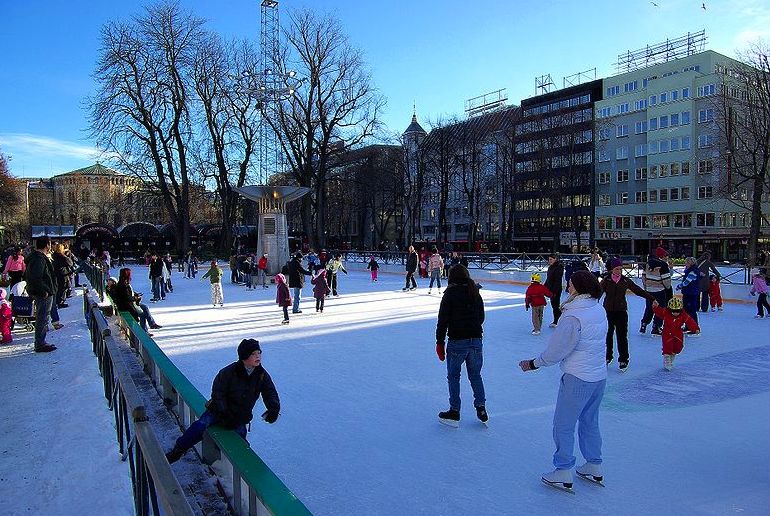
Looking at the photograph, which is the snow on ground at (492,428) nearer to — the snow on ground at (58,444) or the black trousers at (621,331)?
the black trousers at (621,331)

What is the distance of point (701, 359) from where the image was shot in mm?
8164

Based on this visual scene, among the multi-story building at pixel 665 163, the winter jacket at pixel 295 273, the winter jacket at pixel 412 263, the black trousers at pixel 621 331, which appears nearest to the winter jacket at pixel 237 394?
the black trousers at pixel 621 331

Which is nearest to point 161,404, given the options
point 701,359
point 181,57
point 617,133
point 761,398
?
point 761,398

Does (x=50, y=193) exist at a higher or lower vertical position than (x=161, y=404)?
higher

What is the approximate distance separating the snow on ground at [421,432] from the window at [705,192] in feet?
135

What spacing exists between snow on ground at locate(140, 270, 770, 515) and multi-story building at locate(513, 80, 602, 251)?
37831 millimetres

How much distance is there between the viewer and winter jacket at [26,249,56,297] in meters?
7.67

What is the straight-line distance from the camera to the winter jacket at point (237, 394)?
130 inches

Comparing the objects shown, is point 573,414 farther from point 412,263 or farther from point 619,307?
point 412,263

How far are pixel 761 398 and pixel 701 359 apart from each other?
7.05 feet

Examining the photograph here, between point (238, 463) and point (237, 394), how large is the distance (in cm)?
85

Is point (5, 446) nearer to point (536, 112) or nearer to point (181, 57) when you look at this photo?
point (181, 57)

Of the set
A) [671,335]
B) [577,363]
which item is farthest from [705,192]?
[577,363]

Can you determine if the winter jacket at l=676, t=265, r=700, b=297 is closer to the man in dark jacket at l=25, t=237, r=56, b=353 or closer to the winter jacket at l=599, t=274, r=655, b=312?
the winter jacket at l=599, t=274, r=655, b=312
